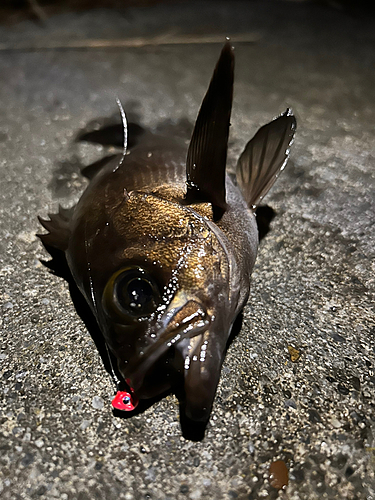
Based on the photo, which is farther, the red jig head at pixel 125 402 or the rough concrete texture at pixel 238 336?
the red jig head at pixel 125 402

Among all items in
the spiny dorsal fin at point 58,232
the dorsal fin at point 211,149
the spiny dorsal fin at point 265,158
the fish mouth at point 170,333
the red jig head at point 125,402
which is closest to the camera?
the fish mouth at point 170,333

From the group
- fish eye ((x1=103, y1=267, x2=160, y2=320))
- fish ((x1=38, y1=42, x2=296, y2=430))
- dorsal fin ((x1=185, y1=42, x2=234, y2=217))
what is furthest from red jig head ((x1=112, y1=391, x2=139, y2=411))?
dorsal fin ((x1=185, y1=42, x2=234, y2=217))

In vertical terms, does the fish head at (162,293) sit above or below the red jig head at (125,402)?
above

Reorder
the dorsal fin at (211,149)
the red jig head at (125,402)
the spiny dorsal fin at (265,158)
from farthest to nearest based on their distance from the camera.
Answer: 1. the spiny dorsal fin at (265,158)
2. the dorsal fin at (211,149)
3. the red jig head at (125,402)

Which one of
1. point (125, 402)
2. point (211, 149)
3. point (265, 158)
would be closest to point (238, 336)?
point (125, 402)

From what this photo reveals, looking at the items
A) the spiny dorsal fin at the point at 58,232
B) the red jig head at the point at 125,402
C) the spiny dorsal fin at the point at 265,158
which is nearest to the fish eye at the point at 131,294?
the red jig head at the point at 125,402

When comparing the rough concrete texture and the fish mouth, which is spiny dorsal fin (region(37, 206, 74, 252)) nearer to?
the rough concrete texture

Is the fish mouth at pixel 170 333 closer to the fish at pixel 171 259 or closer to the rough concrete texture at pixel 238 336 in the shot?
the fish at pixel 171 259

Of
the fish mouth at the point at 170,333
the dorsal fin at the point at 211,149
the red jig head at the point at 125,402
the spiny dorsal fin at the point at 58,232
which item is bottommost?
the red jig head at the point at 125,402

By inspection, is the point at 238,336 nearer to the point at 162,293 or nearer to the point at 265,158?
the point at 162,293
